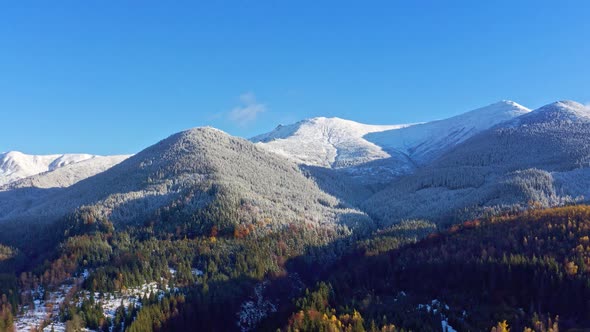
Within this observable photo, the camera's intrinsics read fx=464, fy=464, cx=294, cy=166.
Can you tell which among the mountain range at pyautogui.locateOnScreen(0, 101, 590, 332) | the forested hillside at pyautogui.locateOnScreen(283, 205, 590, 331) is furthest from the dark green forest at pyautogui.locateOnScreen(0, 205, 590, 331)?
the mountain range at pyautogui.locateOnScreen(0, 101, 590, 332)

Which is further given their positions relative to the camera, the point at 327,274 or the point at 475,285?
the point at 327,274

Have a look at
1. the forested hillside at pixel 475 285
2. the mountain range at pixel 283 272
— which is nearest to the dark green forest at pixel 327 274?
the forested hillside at pixel 475 285

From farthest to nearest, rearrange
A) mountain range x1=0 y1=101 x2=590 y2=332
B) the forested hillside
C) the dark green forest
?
1. mountain range x1=0 y1=101 x2=590 y2=332
2. the dark green forest
3. the forested hillside

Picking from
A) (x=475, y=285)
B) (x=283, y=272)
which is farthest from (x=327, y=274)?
(x=475, y=285)

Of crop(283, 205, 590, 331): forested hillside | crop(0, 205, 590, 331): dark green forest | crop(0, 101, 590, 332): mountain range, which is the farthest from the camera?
crop(0, 101, 590, 332): mountain range

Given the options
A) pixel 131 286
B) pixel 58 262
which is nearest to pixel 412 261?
pixel 131 286

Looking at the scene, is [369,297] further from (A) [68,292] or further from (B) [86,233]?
(B) [86,233]

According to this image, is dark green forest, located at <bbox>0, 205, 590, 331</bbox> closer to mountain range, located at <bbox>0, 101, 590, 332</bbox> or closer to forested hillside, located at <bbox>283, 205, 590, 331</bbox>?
forested hillside, located at <bbox>283, 205, 590, 331</bbox>

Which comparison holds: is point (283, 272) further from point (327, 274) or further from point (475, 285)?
point (475, 285)

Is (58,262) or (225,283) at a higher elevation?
(58,262)

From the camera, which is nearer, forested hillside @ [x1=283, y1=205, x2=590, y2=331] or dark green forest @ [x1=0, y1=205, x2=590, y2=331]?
forested hillside @ [x1=283, y1=205, x2=590, y2=331]

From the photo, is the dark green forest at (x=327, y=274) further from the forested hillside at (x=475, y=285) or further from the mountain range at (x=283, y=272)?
the mountain range at (x=283, y=272)
